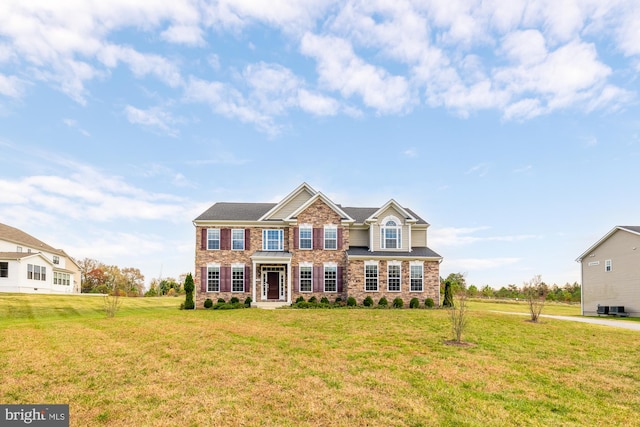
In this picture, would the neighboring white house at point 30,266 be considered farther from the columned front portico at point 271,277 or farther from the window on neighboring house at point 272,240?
the window on neighboring house at point 272,240

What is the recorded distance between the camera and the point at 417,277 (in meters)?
28.2

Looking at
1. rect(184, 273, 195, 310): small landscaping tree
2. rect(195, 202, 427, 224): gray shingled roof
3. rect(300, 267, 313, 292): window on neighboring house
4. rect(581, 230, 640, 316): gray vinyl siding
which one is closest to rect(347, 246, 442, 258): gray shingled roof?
rect(195, 202, 427, 224): gray shingled roof

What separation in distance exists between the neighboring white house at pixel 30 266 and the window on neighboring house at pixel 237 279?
2568 centimetres

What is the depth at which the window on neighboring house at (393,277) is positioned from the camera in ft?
91.7

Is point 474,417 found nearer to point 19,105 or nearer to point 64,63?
point 64,63

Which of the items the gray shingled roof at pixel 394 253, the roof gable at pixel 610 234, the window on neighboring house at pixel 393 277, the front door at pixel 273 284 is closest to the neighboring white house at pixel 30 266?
the front door at pixel 273 284

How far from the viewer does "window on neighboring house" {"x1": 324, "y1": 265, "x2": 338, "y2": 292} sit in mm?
28156

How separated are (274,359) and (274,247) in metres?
18.8

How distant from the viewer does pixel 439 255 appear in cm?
2831

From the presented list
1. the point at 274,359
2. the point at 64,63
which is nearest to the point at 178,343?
the point at 274,359

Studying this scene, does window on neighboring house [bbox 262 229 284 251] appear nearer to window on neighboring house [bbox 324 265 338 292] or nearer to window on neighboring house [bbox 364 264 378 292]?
window on neighboring house [bbox 324 265 338 292]

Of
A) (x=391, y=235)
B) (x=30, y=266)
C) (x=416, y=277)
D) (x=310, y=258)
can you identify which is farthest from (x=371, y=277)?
(x=30, y=266)

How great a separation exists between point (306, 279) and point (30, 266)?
3171 centimetres

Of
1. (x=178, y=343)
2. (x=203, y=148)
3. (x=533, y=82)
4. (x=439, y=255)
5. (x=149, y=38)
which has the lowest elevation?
(x=178, y=343)
